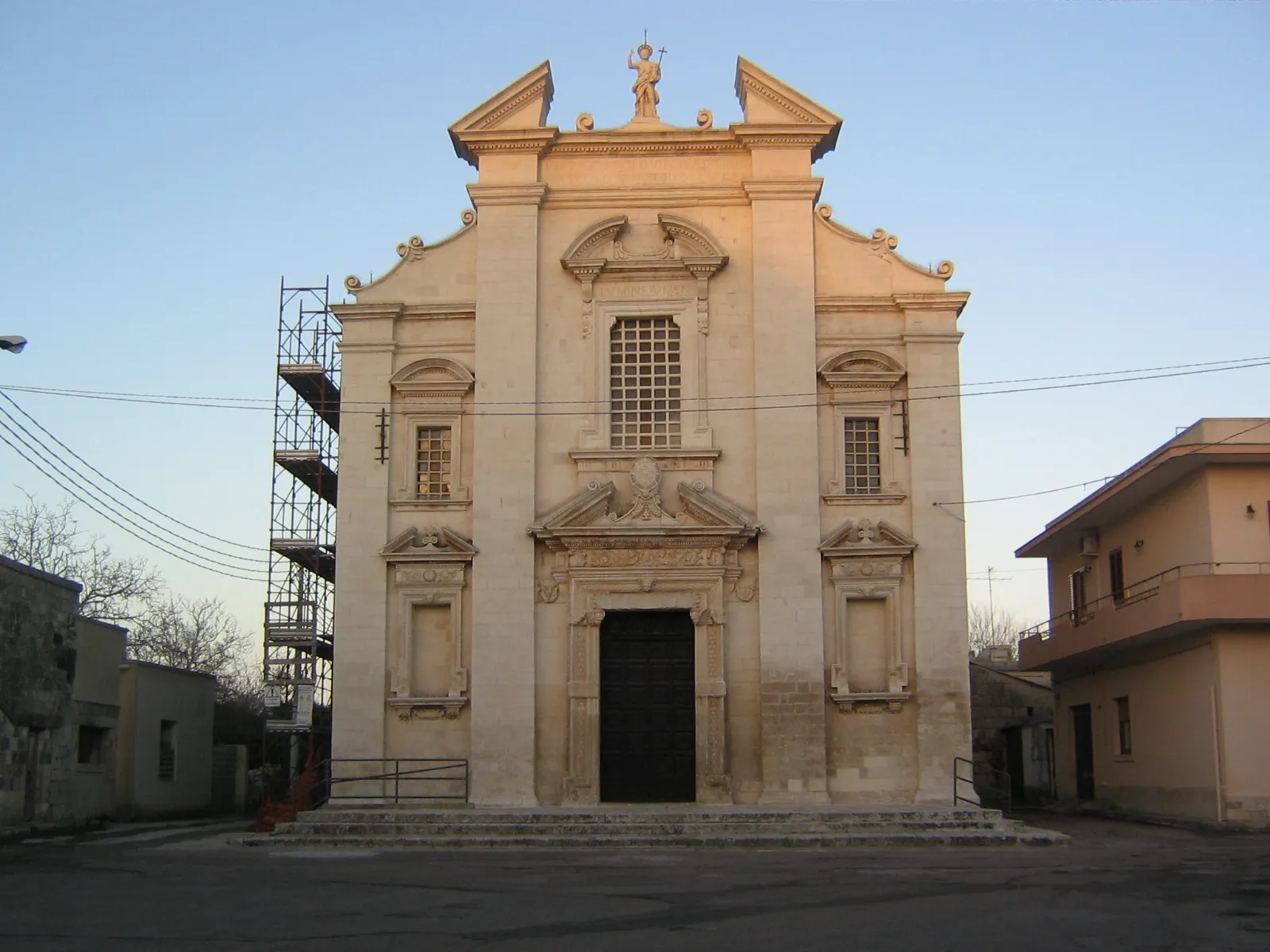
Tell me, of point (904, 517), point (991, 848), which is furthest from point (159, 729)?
point (991, 848)

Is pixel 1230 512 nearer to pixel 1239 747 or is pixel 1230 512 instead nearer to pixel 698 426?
pixel 1239 747

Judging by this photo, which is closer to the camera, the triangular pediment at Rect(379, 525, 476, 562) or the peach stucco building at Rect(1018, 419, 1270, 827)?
the peach stucco building at Rect(1018, 419, 1270, 827)

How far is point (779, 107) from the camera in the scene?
2691 centimetres

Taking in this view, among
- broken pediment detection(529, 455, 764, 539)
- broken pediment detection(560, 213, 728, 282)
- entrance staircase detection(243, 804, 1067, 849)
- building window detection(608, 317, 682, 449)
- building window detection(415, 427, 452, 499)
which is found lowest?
entrance staircase detection(243, 804, 1067, 849)

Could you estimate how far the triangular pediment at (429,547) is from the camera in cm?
2572

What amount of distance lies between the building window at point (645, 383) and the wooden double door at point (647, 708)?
3.20m

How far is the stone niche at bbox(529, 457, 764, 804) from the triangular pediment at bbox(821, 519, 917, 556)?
134cm

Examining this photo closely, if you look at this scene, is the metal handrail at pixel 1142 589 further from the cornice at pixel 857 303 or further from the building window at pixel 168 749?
the building window at pixel 168 749

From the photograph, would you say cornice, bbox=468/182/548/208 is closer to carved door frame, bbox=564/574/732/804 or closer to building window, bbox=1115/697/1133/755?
carved door frame, bbox=564/574/732/804

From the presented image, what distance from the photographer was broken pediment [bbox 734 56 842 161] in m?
26.7

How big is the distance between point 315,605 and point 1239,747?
18.2m

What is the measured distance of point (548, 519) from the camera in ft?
83.5

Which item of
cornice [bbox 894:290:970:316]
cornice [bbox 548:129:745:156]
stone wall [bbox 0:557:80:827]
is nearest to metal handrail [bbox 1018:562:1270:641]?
cornice [bbox 894:290:970:316]

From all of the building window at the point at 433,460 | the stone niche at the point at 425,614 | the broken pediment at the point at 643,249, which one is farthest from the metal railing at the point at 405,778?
the broken pediment at the point at 643,249
